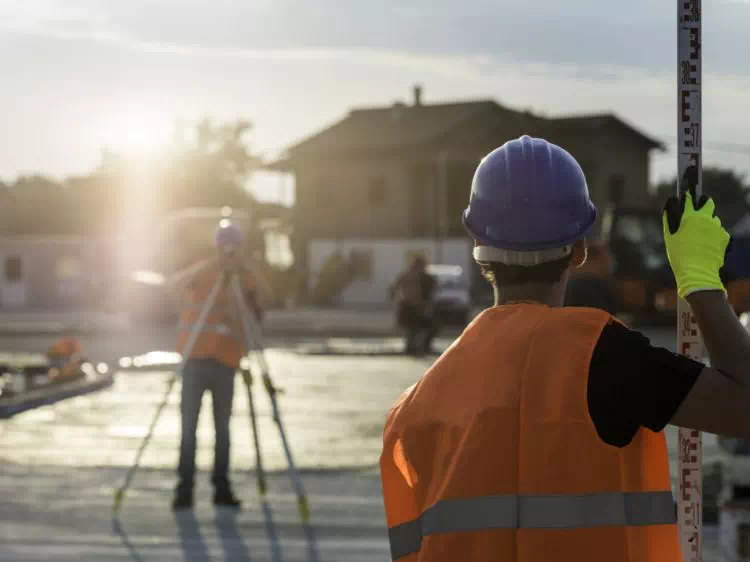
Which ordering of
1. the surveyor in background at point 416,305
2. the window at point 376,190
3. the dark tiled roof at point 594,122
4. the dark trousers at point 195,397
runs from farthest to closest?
the window at point 376,190
the dark tiled roof at point 594,122
the surveyor in background at point 416,305
the dark trousers at point 195,397

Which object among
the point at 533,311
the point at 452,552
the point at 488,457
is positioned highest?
the point at 533,311

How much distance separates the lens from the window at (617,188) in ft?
218

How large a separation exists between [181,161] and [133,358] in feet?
245

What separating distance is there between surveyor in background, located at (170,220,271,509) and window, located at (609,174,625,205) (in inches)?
2211

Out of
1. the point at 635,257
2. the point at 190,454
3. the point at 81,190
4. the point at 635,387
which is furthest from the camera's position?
the point at 81,190

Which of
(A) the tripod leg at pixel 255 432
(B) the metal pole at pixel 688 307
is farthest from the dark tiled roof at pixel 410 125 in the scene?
(B) the metal pole at pixel 688 307

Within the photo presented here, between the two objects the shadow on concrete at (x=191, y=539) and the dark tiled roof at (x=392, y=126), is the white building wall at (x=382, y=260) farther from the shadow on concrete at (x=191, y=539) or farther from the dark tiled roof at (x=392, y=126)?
the shadow on concrete at (x=191, y=539)

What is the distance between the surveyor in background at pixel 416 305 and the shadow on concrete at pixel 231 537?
55.7 feet

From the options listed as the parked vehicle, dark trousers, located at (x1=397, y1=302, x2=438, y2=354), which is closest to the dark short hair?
dark trousers, located at (x1=397, y1=302, x2=438, y2=354)

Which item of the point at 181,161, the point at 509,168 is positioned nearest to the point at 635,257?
the point at 509,168

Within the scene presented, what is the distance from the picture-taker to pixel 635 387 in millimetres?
2920

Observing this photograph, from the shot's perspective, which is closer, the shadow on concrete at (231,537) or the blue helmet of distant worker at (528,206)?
the blue helmet of distant worker at (528,206)

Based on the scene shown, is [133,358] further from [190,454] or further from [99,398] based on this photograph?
[190,454]

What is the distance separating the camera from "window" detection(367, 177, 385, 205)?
213 feet
